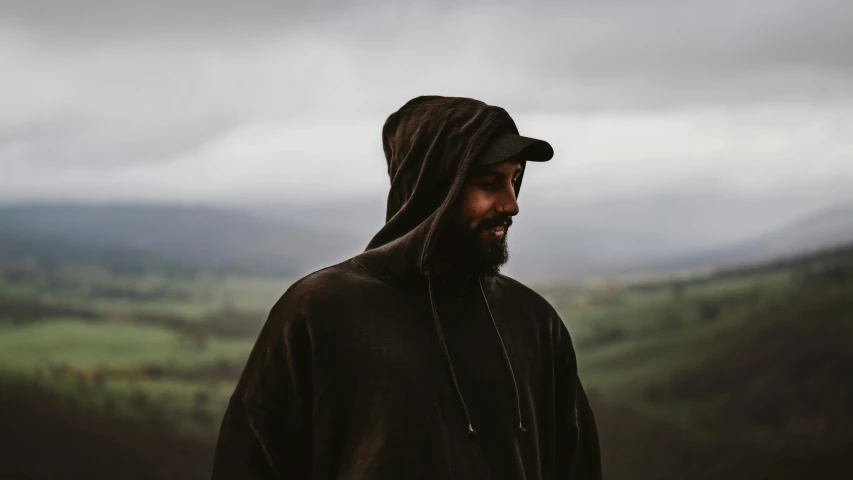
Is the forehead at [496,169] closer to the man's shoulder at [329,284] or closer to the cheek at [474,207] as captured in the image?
the cheek at [474,207]

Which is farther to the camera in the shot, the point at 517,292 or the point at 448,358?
the point at 517,292

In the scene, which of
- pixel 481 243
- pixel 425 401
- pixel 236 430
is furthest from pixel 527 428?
pixel 236 430

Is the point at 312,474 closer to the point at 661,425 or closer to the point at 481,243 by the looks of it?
the point at 481,243

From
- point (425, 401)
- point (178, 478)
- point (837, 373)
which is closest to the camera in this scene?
point (425, 401)

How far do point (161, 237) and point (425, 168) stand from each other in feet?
17.0

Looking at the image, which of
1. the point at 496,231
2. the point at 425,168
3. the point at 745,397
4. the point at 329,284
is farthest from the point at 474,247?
the point at 745,397

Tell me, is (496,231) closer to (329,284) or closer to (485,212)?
(485,212)

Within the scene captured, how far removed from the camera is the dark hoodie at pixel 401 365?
173cm

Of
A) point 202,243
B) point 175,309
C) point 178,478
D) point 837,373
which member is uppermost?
point 202,243

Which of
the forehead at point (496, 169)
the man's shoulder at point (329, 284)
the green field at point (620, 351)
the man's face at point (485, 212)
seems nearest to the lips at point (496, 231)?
the man's face at point (485, 212)

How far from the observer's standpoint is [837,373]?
6133 millimetres

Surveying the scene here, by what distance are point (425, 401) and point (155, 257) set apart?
5219 millimetres

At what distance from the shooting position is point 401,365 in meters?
1.75

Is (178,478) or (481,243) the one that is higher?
(481,243)
